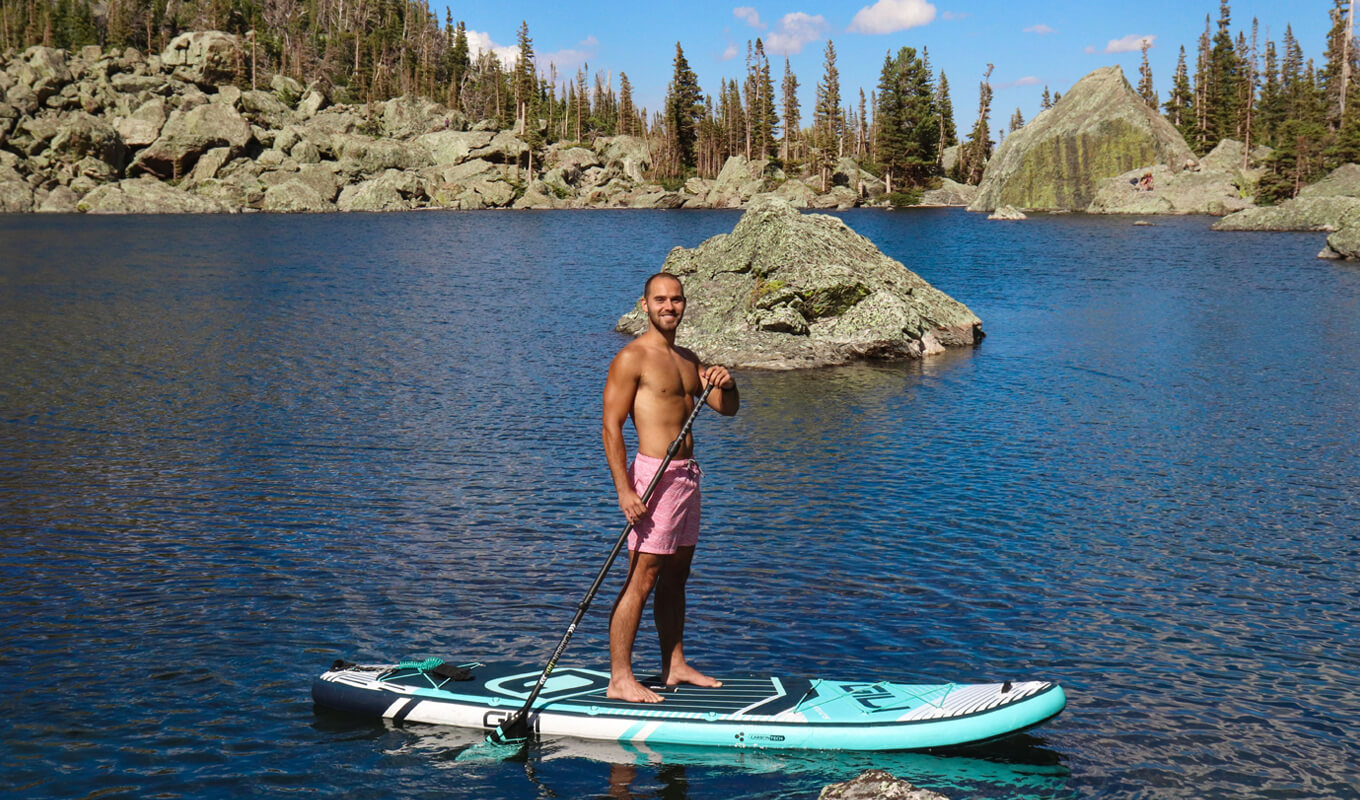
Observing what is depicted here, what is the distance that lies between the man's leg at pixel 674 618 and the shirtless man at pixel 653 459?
12 mm

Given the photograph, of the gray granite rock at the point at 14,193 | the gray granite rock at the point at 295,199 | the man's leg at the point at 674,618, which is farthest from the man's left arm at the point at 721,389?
the gray granite rock at the point at 14,193

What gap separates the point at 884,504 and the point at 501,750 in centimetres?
782

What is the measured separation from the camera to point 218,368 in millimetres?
24984

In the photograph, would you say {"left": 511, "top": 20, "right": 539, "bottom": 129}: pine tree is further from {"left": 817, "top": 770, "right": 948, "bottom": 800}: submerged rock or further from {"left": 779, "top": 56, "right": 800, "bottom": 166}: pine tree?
{"left": 817, "top": 770, "right": 948, "bottom": 800}: submerged rock

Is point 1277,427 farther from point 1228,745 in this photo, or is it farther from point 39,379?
point 39,379

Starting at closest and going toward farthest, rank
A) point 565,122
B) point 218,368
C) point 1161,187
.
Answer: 1. point 218,368
2. point 1161,187
3. point 565,122

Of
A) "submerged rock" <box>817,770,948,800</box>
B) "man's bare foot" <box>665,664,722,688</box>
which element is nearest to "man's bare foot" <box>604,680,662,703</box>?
"man's bare foot" <box>665,664,722,688</box>

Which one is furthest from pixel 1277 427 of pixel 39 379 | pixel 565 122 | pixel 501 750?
pixel 565 122

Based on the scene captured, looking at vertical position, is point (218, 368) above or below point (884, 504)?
above

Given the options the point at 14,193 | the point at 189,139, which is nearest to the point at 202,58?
the point at 189,139

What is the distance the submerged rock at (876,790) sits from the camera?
6234mm

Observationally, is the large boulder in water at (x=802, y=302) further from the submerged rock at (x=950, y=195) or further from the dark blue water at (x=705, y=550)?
the submerged rock at (x=950, y=195)

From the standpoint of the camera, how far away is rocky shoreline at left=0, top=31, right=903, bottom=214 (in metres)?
111

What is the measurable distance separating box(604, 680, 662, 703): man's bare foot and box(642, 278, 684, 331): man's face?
2643 mm
